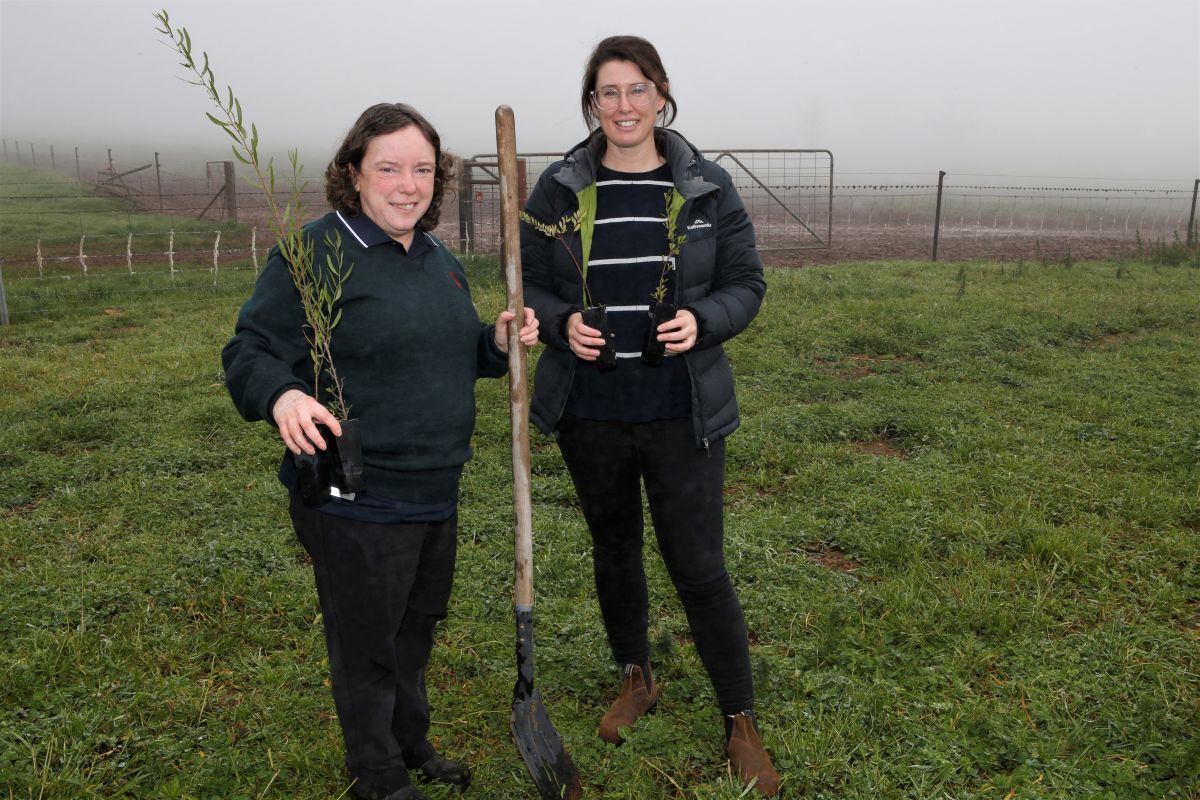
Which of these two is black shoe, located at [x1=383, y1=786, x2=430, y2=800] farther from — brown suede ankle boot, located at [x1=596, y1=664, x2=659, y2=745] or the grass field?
brown suede ankle boot, located at [x1=596, y1=664, x2=659, y2=745]

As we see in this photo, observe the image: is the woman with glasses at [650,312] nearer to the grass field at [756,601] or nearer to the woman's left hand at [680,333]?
the woman's left hand at [680,333]

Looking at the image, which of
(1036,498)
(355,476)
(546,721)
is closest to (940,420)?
(1036,498)

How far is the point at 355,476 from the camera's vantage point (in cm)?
230

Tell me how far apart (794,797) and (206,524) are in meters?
3.55

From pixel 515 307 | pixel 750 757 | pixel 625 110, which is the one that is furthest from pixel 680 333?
pixel 750 757

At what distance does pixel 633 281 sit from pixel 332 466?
109 centimetres

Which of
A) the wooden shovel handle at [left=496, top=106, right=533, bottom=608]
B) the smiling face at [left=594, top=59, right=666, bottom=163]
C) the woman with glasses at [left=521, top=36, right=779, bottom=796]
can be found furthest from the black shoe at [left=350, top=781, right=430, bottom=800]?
the smiling face at [left=594, top=59, right=666, bottom=163]

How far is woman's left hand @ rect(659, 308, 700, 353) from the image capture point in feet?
8.79

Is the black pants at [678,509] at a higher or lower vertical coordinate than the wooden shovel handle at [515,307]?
lower

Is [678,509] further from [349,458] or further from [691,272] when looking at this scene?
[349,458]

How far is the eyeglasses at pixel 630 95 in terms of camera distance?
272 centimetres

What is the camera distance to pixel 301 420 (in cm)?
221

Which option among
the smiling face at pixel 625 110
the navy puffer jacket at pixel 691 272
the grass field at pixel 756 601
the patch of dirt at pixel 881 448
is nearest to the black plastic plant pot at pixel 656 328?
the navy puffer jacket at pixel 691 272

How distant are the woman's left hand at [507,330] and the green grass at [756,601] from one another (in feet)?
4.94
